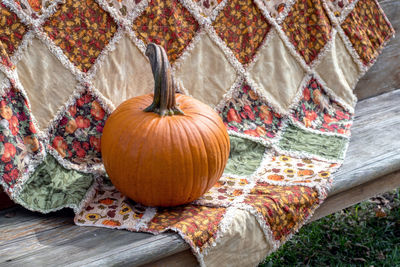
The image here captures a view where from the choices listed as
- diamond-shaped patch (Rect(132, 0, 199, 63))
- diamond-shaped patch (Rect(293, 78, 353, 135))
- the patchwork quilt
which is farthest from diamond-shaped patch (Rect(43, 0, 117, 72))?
diamond-shaped patch (Rect(293, 78, 353, 135))

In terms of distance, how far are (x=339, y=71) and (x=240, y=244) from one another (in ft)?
3.69

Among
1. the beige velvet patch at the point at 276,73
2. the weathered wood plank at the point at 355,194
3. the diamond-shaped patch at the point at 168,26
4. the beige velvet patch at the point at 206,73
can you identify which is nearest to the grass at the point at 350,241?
the weathered wood plank at the point at 355,194

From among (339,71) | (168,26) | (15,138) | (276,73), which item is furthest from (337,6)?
(15,138)

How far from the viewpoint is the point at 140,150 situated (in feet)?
4.97

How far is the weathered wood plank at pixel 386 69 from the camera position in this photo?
245 cm

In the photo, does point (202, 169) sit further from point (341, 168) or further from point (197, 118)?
point (341, 168)

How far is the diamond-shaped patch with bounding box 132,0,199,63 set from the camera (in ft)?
6.23

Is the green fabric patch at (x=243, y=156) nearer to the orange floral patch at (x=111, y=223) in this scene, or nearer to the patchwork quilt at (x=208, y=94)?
the patchwork quilt at (x=208, y=94)

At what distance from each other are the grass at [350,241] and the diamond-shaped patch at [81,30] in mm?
1139

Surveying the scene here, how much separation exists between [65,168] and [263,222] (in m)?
0.71

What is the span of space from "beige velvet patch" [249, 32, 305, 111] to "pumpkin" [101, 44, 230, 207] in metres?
0.63

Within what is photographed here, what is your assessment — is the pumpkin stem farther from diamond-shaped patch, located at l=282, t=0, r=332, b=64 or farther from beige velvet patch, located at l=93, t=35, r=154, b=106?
diamond-shaped patch, located at l=282, t=0, r=332, b=64

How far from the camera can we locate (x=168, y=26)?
1951mm

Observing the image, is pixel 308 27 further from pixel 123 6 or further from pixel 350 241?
pixel 350 241
